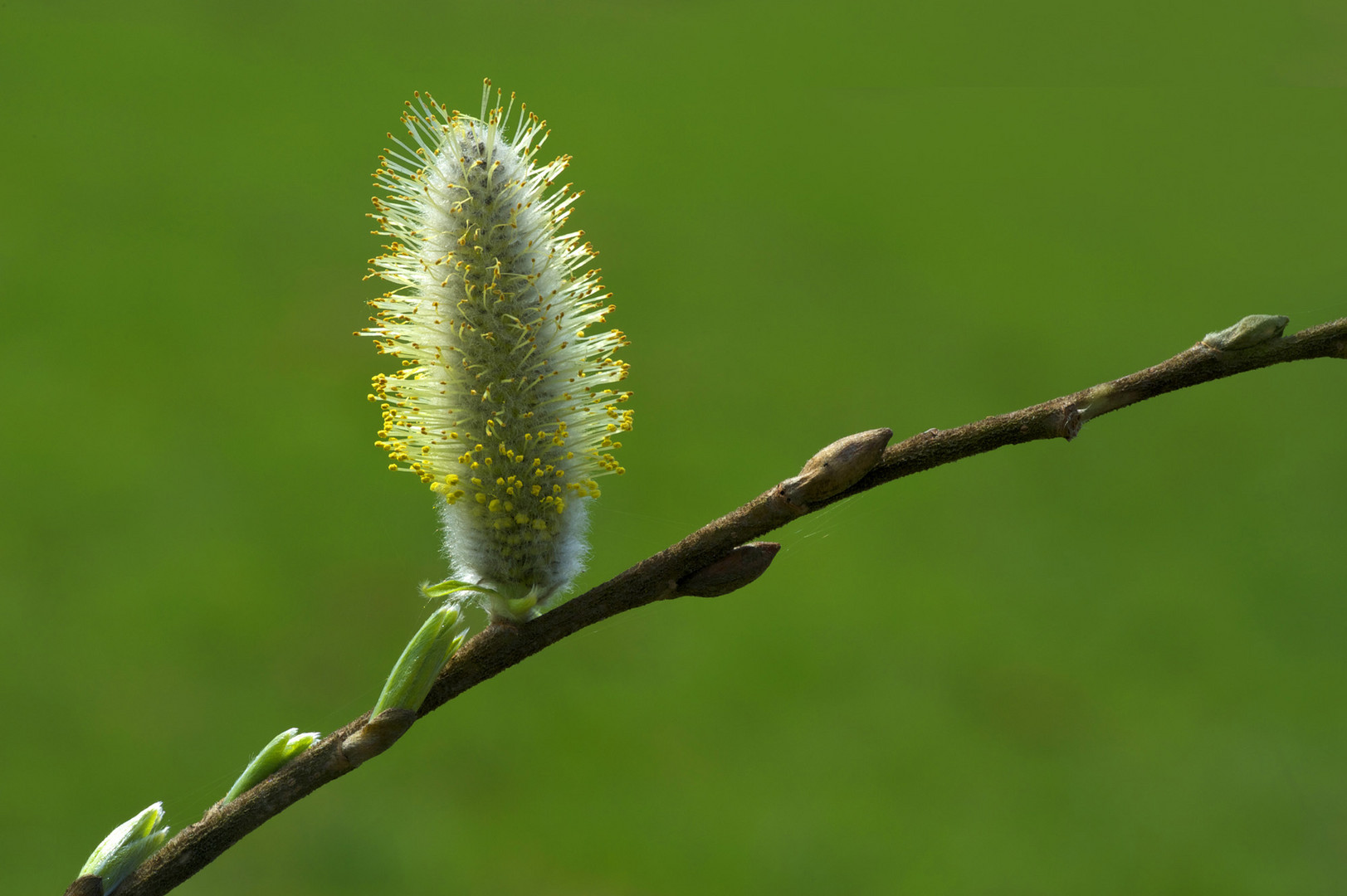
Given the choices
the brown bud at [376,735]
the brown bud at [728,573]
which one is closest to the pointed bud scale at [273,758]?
the brown bud at [376,735]

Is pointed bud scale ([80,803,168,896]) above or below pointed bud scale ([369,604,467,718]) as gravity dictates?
below

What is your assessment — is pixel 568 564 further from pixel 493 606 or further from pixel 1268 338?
pixel 1268 338

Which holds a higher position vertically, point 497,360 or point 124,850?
point 497,360

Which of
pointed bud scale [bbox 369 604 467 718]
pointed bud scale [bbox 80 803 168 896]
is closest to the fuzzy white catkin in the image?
pointed bud scale [bbox 369 604 467 718]

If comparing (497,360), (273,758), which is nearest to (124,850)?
(273,758)

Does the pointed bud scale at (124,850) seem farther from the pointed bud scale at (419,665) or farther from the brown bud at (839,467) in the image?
the brown bud at (839,467)

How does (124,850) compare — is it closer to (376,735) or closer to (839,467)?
(376,735)

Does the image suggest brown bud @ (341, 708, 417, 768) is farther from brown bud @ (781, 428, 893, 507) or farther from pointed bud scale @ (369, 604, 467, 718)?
brown bud @ (781, 428, 893, 507)
